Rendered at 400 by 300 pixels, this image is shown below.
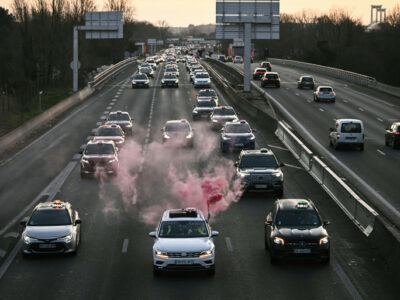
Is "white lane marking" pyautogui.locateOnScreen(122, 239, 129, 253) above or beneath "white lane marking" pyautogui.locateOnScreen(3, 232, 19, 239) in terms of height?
above

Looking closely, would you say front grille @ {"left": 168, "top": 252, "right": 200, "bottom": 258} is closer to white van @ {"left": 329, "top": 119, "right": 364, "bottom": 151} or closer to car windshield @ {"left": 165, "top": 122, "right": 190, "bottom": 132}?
white van @ {"left": 329, "top": 119, "right": 364, "bottom": 151}

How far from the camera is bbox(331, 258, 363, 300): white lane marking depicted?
52.8 ft

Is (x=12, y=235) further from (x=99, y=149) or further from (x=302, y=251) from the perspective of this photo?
(x=99, y=149)

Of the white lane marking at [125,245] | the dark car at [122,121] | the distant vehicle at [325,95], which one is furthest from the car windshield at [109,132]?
the distant vehicle at [325,95]

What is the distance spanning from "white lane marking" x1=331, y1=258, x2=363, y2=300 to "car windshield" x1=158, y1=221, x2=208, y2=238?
3.45 m

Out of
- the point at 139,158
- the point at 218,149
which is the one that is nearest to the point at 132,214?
the point at 139,158

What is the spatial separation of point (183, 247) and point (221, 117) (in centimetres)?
3106

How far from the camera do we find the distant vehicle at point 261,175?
27391mm

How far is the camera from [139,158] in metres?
37.8

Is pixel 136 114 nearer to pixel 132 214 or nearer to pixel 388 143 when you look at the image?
pixel 388 143

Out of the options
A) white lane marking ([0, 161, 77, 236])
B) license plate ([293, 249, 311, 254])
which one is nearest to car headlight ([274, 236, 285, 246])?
license plate ([293, 249, 311, 254])

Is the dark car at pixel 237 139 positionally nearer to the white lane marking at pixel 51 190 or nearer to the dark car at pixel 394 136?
the dark car at pixel 394 136

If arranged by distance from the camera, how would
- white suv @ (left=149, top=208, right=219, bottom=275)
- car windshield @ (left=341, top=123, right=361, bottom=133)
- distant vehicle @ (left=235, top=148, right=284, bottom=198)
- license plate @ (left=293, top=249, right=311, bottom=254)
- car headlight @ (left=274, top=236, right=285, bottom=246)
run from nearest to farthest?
white suv @ (left=149, top=208, right=219, bottom=275), license plate @ (left=293, top=249, right=311, bottom=254), car headlight @ (left=274, top=236, right=285, bottom=246), distant vehicle @ (left=235, top=148, right=284, bottom=198), car windshield @ (left=341, top=123, right=361, bottom=133)

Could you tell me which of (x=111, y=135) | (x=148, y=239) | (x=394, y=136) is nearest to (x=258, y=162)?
(x=148, y=239)
